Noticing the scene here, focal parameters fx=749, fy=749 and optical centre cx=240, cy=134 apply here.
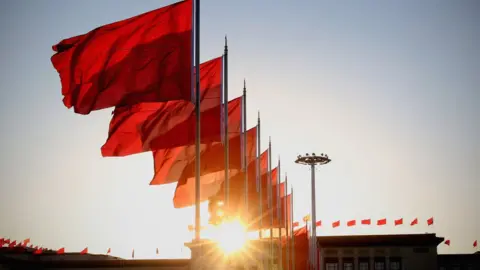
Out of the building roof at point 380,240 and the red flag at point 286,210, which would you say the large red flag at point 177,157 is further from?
the building roof at point 380,240

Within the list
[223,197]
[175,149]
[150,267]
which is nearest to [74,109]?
[175,149]

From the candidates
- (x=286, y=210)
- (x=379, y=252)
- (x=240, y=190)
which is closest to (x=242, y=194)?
(x=240, y=190)

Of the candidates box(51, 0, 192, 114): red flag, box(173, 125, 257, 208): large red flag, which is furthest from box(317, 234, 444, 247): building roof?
box(51, 0, 192, 114): red flag

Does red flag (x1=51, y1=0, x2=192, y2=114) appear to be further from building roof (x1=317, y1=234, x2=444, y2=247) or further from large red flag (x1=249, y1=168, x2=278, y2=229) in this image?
building roof (x1=317, y1=234, x2=444, y2=247)

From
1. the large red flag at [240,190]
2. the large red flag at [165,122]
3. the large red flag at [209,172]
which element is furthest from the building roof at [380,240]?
the large red flag at [165,122]

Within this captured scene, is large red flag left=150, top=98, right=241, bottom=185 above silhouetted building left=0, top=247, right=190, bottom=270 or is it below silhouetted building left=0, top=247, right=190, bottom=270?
above

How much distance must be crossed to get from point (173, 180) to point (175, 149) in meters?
1.26

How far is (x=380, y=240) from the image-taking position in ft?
289

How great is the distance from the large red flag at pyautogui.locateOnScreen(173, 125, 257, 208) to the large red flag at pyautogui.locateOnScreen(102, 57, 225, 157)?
2458 millimetres

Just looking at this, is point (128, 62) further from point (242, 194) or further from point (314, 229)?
point (314, 229)

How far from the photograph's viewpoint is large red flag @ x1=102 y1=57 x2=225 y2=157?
82.6 ft

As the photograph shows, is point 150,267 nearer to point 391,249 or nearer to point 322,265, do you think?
point 322,265

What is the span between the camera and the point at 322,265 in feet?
288

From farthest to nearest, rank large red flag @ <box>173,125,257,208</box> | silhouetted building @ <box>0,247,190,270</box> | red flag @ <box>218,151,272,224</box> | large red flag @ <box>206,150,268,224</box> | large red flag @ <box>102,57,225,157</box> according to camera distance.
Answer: silhouetted building @ <box>0,247,190,270</box>
red flag @ <box>218,151,272,224</box>
large red flag @ <box>206,150,268,224</box>
large red flag @ <box>173,125,257,208</box>
large red flag @ <box>102,57,225,157</box>
